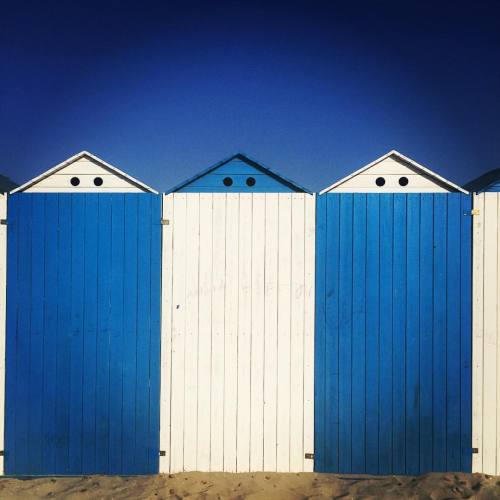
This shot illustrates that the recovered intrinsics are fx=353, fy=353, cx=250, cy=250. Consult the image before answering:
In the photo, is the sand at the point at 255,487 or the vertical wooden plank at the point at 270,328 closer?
the sand at the point at 255,487

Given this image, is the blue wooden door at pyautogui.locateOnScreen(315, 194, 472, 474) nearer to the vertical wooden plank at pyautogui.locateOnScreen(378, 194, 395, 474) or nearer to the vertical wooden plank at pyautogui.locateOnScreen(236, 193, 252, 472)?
the vertical wooden plank at pyautogui.locateOnScreen(378, 194, 395, 474)

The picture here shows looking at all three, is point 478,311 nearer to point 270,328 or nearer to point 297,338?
point 297,338

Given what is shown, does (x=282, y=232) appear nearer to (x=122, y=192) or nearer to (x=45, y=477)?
(x=122, y=192)

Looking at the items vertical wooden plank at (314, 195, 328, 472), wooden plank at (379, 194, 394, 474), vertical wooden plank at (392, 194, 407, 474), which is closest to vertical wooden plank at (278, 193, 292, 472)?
vertical wooden plank at (314, 195, 328, 472)

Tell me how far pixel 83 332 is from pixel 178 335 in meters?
1.06

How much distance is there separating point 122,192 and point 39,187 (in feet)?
3.14

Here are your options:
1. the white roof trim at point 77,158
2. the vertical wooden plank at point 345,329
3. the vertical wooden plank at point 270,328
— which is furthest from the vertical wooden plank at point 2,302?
the vertical wooden plank at point 345,329

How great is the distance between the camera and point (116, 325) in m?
3.91

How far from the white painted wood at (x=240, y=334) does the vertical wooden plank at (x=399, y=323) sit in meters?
0.91

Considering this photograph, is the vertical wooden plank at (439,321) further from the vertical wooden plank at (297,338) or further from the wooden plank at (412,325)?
the vertical wooden plank at (297,338)

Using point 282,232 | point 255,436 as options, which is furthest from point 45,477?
point 282,232

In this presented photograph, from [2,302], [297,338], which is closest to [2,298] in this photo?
[2,302]

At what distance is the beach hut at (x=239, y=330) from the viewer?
388 cm

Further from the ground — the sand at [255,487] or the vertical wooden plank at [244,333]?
the vertical wooden plank at [244,333]
